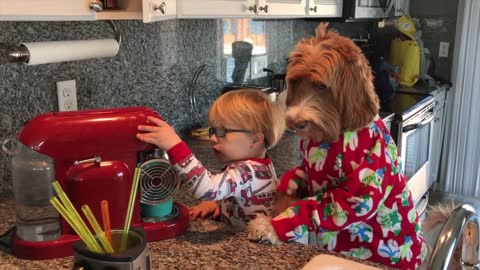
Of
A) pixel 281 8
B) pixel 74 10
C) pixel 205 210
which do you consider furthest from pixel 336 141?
pixel 281 8

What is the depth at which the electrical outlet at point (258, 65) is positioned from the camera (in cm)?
262

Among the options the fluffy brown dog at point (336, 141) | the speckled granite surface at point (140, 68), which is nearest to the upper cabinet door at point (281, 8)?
the speckled granite surface at point (140, 68)

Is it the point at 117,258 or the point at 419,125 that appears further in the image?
the point at 419,125

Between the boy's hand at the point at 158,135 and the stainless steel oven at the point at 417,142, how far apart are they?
198cm

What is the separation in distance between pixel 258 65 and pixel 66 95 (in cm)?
132

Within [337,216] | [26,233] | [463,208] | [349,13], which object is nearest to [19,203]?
[26,233]

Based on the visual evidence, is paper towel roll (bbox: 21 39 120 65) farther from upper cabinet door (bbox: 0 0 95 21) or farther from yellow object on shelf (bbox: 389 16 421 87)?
yellow object on shelf (bbox: 389 16 421 87)

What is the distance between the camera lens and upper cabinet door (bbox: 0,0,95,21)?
90 centimetres

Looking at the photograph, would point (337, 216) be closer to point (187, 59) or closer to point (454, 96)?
point (187, 59)

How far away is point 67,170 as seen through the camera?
101 cm

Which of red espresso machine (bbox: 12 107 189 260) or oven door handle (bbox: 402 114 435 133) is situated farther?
oven door handle (bbox: 402 114 435 133)

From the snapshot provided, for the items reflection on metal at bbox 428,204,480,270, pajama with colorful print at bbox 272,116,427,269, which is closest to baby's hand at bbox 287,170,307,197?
pajama with colorful print at bbox 272,116,427,269

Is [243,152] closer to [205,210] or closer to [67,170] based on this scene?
[205,210]

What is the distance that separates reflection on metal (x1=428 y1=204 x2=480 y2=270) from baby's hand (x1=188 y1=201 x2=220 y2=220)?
0.60 metres
